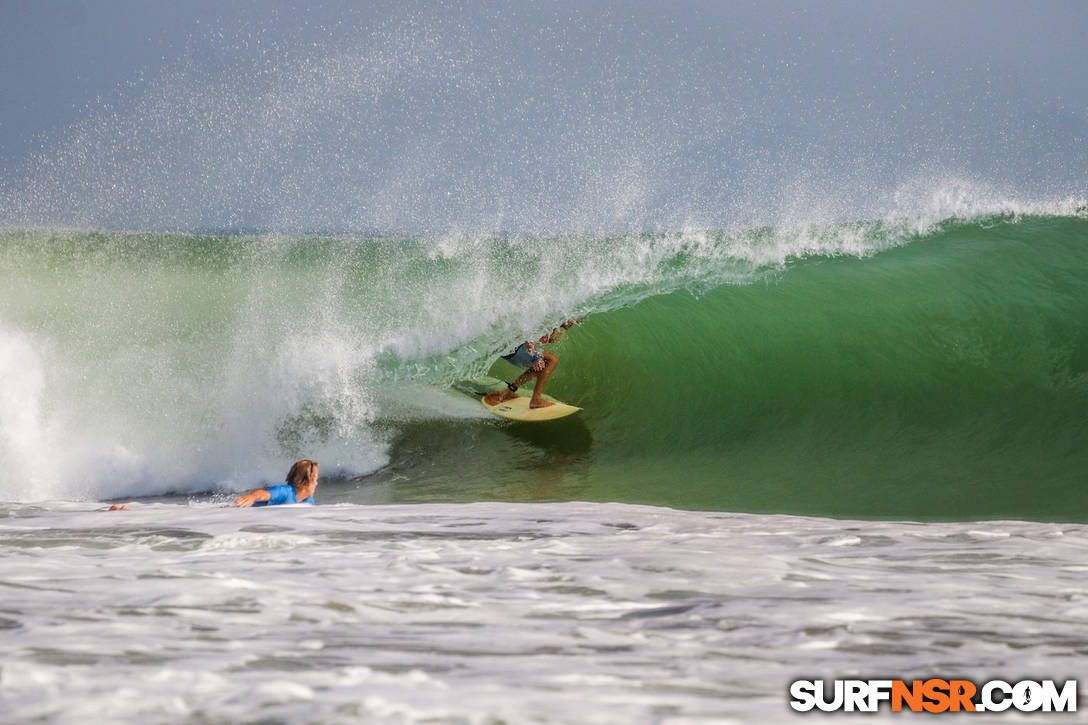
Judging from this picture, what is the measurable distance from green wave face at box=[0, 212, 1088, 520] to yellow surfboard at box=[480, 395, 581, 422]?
0.48 feet

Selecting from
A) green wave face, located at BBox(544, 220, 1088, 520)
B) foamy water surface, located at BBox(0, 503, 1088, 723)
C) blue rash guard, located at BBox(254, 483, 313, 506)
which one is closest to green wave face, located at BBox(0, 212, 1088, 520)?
green wave face, located at BBox(544, 220, 1088, 520)

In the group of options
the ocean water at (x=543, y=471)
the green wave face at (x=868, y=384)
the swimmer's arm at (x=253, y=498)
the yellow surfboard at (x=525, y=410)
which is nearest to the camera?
the ocean water at (x=543, y=471)

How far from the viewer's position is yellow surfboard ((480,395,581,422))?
725 cm

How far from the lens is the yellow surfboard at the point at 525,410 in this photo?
725cm

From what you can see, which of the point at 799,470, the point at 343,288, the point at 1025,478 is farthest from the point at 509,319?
the point at 1025,478

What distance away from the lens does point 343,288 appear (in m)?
7.36

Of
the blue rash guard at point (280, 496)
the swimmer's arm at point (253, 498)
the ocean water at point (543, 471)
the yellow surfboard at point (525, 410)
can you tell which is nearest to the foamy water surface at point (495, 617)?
the ocean water at point (543, 471)

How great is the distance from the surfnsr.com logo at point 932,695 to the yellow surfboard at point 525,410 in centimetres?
571

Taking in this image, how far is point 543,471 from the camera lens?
6.29 metres

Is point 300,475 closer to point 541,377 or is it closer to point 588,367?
point 541,377

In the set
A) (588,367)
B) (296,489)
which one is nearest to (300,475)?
(296,489)

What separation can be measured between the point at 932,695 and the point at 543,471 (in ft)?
15.9

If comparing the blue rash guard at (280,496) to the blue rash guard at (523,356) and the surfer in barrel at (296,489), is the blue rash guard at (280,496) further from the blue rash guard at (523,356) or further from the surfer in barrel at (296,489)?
the blue rash guard at (523,356)

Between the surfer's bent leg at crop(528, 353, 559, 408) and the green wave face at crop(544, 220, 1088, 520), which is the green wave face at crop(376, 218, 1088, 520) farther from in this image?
the surfer's bent leg at crop(528, 353, 559, 408)
